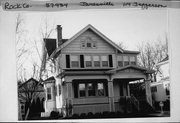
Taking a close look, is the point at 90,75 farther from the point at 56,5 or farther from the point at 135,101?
the point at 56,5

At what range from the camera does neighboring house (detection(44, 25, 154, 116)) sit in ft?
19.6

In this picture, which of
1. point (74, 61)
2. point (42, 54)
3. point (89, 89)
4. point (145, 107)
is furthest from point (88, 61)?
point (145, 107)

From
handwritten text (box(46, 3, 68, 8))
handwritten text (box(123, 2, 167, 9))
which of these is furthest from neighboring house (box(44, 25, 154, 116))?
handwritten text (box(123, 2, 167, 9))

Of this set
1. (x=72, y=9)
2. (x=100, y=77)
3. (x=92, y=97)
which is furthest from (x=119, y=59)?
(x=72, y=9)

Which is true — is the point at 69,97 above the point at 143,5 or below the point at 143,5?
below

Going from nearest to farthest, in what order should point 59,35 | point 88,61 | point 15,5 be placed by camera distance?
point 15,5 < point 59,35 < point 88,61

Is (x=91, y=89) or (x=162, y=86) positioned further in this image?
(x=91, y=89)

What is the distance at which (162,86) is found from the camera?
5.94m

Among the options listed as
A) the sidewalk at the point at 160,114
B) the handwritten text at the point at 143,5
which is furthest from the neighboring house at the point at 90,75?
the handwritten text at the point at 143,5

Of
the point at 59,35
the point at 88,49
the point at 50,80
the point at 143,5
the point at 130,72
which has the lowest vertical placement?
the point at 50,80

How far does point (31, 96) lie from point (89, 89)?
1122 millimetres

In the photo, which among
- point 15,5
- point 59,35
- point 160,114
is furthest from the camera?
point 59,35

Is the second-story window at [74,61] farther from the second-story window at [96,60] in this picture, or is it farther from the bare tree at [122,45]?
the bare tree at [122,45]

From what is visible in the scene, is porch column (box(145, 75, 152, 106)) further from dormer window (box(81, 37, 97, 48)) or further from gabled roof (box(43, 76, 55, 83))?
gabled roof (box(43, 76, 55, 83))
